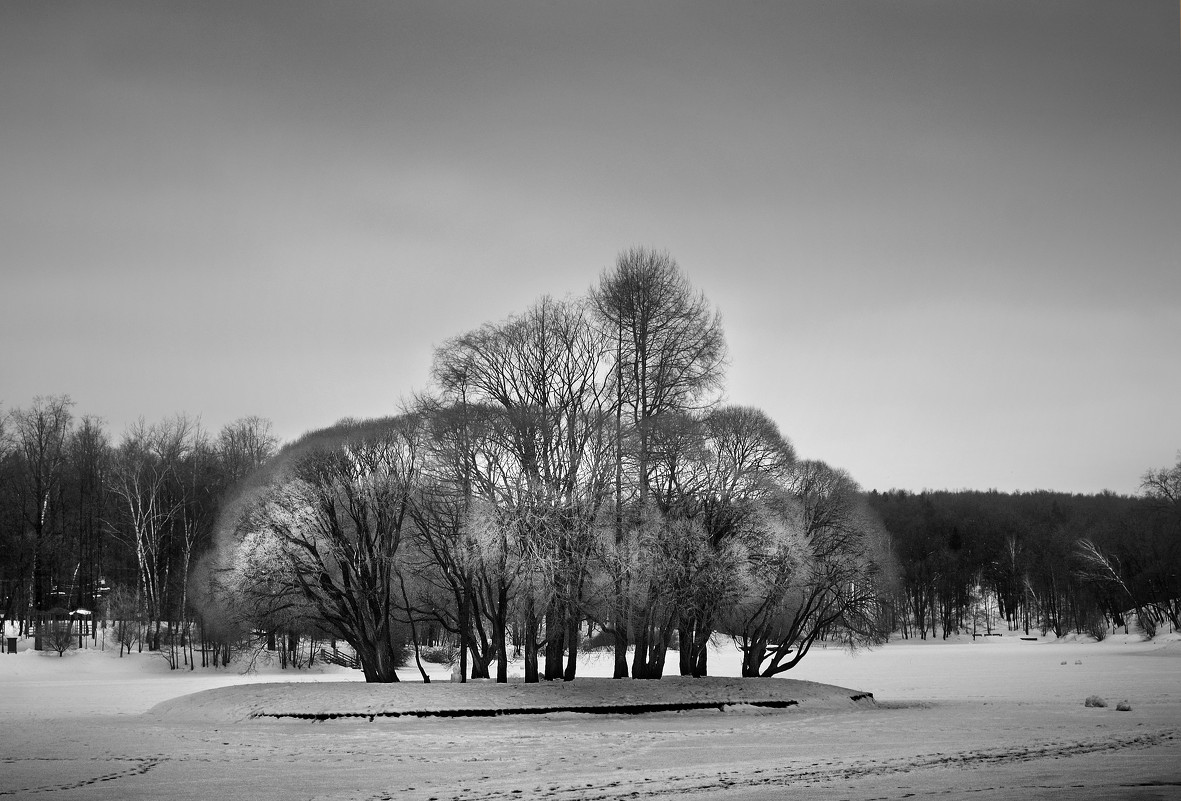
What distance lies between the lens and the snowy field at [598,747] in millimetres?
15484

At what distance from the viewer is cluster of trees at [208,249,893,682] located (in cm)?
3431

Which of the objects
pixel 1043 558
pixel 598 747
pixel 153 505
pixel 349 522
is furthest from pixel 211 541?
pixel 1043 558

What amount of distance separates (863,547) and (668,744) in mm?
22100

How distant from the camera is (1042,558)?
427ft

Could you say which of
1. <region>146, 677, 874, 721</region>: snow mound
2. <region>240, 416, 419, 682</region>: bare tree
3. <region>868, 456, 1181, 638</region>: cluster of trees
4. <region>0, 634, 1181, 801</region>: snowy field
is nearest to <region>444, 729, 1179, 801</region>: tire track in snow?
<region>0, 634, 1181, 801</region>: snowy field

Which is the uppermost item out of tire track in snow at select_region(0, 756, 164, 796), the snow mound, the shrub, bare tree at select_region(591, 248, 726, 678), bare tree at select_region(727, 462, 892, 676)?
bare tree at select_region(591, 248, 726, 678)

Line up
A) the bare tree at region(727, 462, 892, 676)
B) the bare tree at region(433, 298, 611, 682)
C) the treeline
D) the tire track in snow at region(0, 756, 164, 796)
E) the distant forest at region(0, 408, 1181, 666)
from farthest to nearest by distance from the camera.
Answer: the treeline → the distant forest at region(0, 408, 1181, 666) → the bare tree at region(727, 462, 892, 676) → the bare tree at region(433, 298, 611, 682) → the tire track in snow at region(0, 756, 164, 796)

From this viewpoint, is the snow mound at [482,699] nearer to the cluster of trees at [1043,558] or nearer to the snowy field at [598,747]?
the snowy field at [598,747]

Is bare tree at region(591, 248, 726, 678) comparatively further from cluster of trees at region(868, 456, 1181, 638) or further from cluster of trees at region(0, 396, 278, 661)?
cluster of trees at region(868, 456, 1181, 638)

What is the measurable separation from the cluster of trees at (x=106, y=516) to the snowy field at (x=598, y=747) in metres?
29.6

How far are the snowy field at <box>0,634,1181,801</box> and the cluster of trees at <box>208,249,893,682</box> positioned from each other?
3.43m

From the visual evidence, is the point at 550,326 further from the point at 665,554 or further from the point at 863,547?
the point at 863,547

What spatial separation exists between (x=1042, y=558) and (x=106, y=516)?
108 metres

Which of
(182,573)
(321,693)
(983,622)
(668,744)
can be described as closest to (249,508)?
(321,693)
